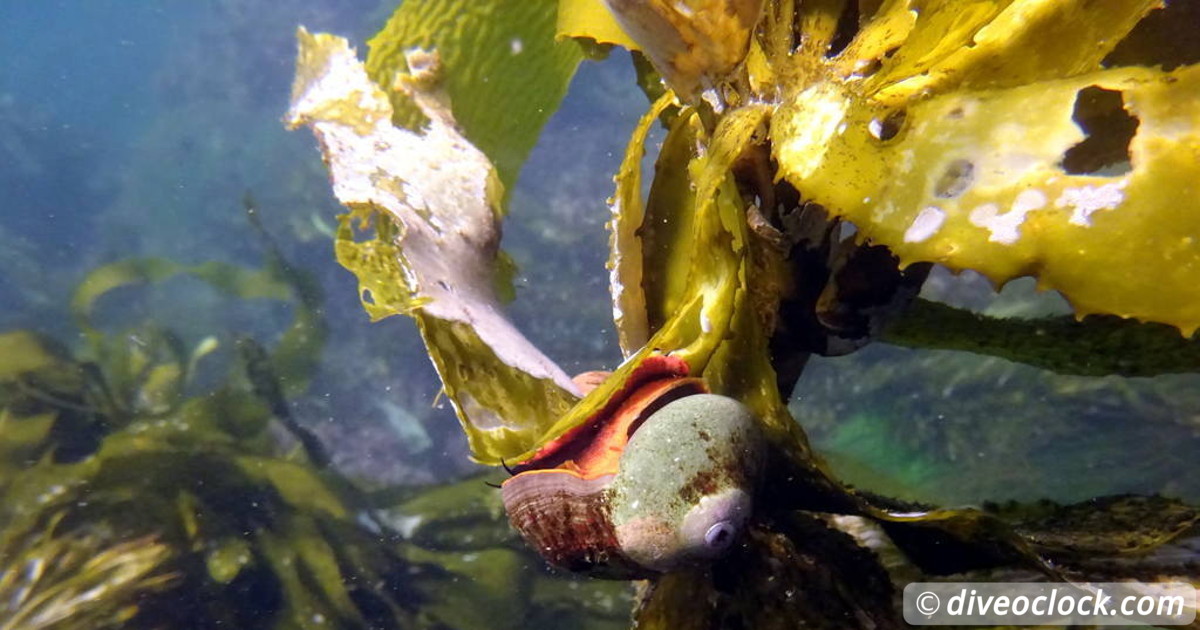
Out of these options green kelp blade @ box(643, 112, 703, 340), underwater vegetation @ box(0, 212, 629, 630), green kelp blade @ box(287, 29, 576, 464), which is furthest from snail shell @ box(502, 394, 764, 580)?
underwater vegetation @ box(0, 212, 629, 630)

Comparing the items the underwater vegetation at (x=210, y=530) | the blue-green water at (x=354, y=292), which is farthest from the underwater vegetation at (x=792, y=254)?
the underwater vegetation at (x=210, y=530)

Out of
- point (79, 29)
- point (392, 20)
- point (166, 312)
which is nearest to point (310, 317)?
point (392, 20)

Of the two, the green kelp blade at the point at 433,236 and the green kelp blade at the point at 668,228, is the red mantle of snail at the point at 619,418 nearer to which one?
the green kelp blade at the point at 433,236

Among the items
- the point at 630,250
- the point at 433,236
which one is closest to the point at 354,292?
the point at 433,236

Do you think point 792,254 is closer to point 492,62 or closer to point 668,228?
point 668,228

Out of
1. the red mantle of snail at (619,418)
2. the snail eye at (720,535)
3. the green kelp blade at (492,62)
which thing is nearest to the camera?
the snail eye at (720,535)

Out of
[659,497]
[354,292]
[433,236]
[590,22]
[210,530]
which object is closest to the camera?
[659,497]
